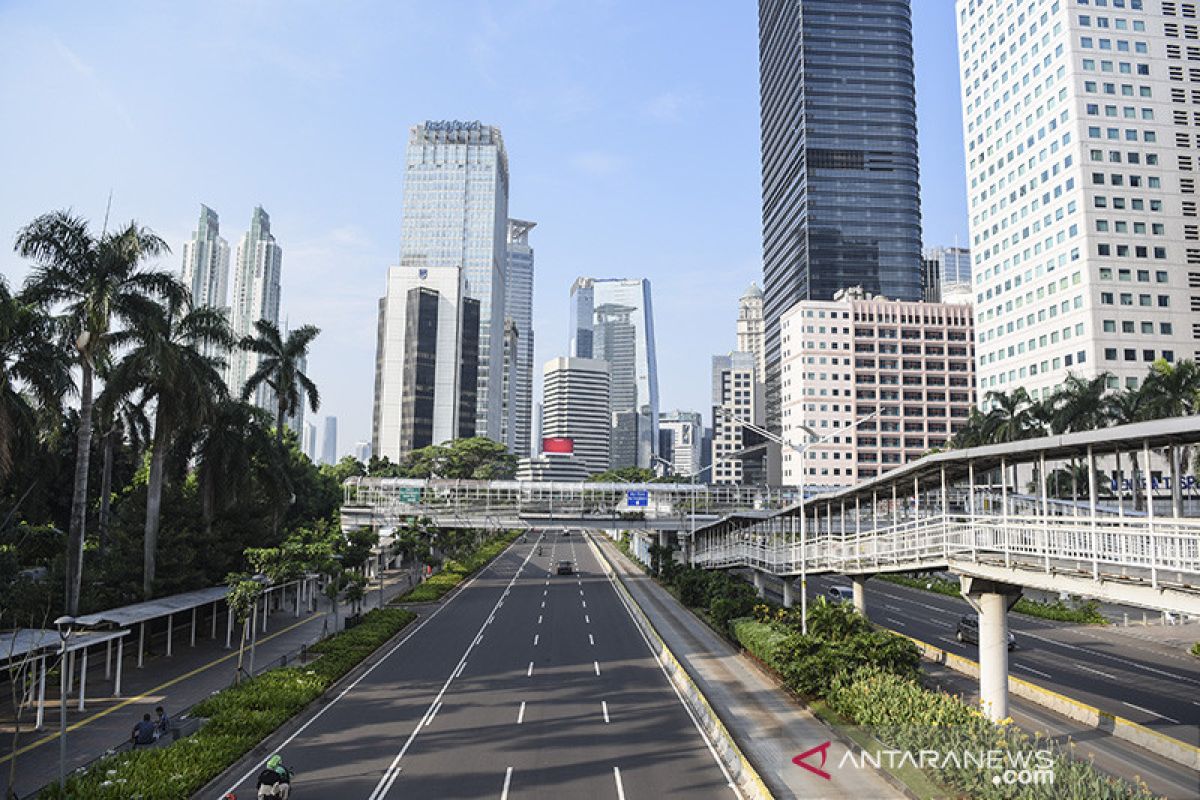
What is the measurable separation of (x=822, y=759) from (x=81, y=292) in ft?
117

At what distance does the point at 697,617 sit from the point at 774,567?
663 centimetres

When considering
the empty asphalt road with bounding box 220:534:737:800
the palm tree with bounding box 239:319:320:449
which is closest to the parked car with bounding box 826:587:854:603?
the empty asphalt road with bounding box 220:534:737:800

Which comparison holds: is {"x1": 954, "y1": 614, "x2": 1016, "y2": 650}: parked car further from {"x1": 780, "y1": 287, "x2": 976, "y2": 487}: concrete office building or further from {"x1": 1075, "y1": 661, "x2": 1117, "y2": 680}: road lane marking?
{"x1": 780, "y1": 287, "x2": 976, "y2": 487}: concrete office building

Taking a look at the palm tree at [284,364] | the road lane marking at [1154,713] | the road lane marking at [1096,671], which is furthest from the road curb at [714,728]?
the palm tree at [284,364]

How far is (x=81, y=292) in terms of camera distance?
3631 cm

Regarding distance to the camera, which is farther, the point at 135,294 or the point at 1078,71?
the point at 1078,71

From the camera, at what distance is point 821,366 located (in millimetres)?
160375

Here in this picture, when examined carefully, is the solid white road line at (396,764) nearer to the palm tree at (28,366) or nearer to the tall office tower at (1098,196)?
the palm tree at (28,366)

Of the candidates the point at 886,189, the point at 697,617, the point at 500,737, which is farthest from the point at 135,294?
the point at 886,189

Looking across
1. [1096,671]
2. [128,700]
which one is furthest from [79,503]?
[1096,671]

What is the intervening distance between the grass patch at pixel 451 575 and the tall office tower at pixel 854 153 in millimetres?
94060

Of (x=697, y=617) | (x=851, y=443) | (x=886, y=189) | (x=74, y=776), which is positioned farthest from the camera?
(x=886, y=189)

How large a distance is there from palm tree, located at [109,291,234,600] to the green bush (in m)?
12.5

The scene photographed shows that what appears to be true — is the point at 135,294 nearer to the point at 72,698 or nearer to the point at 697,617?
the point at 72,698
